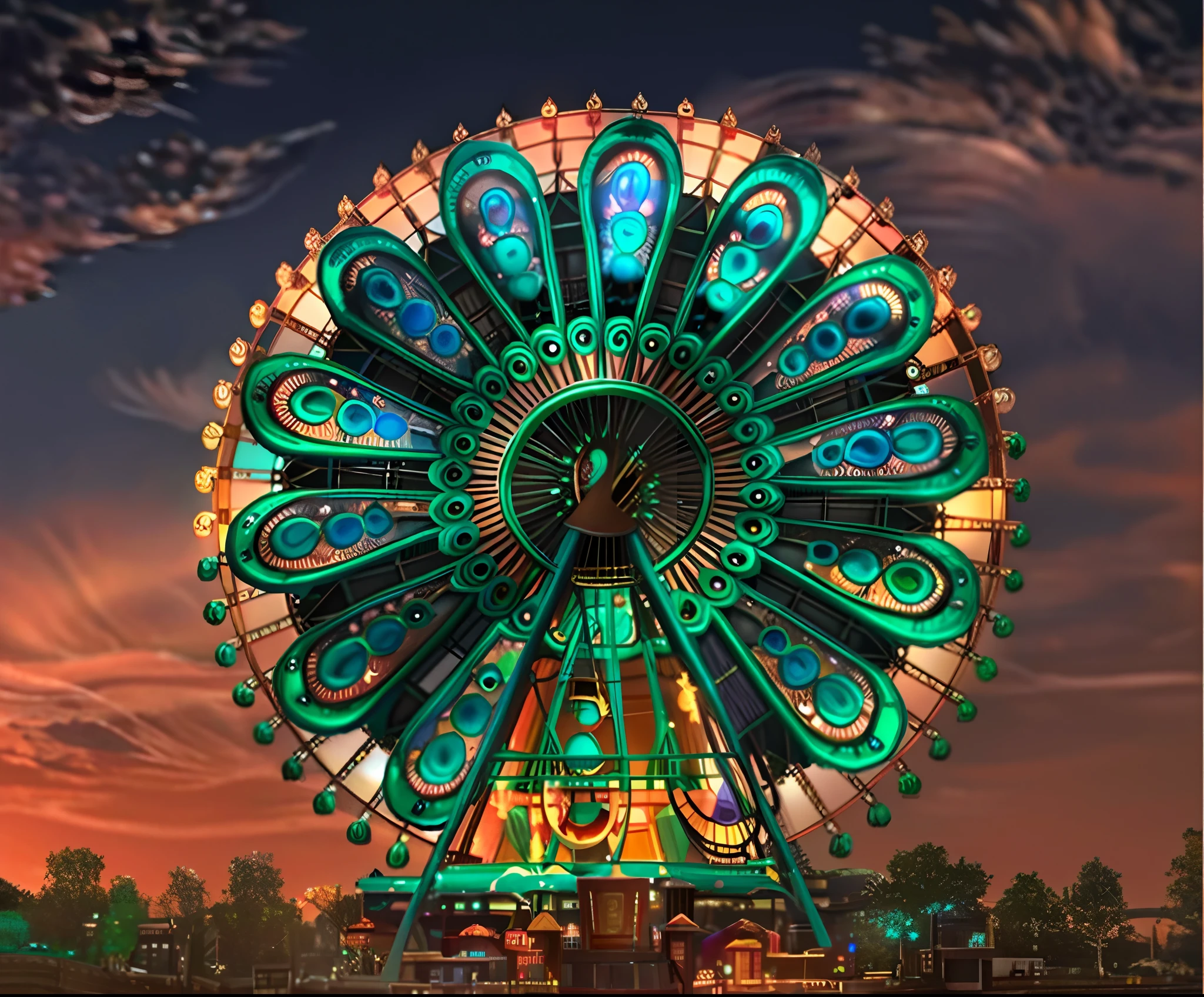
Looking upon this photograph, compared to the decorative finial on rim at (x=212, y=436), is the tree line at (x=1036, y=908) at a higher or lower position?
lower

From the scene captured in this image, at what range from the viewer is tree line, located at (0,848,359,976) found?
25062 mm

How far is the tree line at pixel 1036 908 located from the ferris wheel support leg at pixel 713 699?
7.30 metres

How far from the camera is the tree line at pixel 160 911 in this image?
25.1 metres

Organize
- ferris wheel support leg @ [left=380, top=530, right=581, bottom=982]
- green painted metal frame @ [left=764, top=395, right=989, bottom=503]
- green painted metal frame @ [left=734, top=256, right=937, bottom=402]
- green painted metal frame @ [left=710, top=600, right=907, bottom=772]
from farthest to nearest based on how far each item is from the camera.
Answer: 1. green painted metal frame @ [left=734, top=256, right=937, bottom=402]
2. green painted metal frame @ [left=764, top=395, right=989, bottom=503]
3. green painted metal frame @ [left=710, top=600, right=907, bottom=772]
4. ferris wheel support leg @ [left=380, top=530, right=581, bottom=982]

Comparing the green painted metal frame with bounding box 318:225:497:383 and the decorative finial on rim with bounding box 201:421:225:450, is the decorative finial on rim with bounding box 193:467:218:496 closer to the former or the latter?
the decorative finial on rim with bounding box 201:421:225:450

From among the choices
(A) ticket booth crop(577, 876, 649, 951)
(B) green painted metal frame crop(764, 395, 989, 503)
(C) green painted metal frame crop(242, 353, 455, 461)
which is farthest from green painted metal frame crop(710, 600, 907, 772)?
(C) green painted metal frame crop(242, 353, 455, 461)

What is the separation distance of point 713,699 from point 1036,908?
36.6 feet

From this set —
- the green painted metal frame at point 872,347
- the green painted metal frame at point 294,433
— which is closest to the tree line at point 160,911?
the green painted metal frame at point 294,433

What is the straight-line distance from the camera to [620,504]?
19.5m

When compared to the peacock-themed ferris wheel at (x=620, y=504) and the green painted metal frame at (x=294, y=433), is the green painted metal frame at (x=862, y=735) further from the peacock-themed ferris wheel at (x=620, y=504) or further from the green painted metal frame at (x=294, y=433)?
the green painted metal frame at (x=294, y=433)

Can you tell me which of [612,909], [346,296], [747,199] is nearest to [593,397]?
[747,199]

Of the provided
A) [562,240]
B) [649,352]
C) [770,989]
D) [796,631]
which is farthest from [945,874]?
[562,240]

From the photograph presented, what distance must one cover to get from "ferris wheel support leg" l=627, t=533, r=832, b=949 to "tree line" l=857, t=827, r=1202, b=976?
7297mm

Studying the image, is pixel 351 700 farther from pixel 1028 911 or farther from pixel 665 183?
pixel 1028 911
